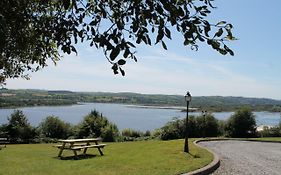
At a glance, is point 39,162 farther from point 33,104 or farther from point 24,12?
point 33,104

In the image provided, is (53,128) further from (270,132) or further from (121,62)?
(121,62)

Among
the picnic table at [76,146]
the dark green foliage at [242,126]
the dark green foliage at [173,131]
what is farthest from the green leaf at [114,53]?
the dark green foliage at [242,126]

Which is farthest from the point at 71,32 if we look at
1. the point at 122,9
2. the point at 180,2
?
the point at 180,2

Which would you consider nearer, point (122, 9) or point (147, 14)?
point (147, 14)

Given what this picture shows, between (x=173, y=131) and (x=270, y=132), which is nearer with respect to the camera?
(x=173, y=131)

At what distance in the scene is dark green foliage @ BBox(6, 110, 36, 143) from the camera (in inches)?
1224

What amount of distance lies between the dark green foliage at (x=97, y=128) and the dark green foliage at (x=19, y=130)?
3.93 metres

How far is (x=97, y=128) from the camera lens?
33.7m

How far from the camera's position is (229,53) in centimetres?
325

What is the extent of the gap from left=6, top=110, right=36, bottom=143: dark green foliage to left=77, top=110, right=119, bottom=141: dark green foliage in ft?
12.9

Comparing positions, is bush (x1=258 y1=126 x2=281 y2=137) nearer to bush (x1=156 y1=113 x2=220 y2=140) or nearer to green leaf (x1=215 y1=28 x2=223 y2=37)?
bush (x1=156 y1=113 x2=220 y2=140)

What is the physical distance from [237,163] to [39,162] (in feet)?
22.5

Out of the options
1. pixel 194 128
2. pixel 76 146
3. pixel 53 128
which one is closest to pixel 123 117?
pixel 194 128

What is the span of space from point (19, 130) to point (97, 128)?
613 centimetres
